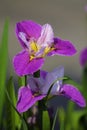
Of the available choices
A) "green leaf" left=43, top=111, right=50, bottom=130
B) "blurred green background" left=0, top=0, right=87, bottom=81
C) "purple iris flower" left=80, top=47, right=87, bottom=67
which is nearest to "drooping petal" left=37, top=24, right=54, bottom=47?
"green leaf" left=43, top=111, right=50, bottom=130

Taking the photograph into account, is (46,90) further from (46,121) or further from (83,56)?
(83,56)

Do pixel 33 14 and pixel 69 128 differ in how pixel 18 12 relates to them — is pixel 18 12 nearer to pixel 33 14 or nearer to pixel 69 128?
pixel 33 14

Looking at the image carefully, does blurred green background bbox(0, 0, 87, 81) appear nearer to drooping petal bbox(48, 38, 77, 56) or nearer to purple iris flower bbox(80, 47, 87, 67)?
purple iris flower bbox(80, 47, 87, 67)

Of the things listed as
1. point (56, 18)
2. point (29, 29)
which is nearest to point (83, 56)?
point (29, 29)

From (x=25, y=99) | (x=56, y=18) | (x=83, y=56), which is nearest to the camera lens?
(x=25, y=99)

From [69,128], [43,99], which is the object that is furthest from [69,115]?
[43,99]

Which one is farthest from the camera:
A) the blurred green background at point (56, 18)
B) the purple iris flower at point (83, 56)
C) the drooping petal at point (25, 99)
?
the blurred green background at point (56, 18)

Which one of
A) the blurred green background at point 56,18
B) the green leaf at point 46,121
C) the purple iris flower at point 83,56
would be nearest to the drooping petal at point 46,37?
the green leaf at point 46,121

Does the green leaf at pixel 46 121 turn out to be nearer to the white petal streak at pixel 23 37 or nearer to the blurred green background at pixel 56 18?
the white petal streak at pixel 23 37
